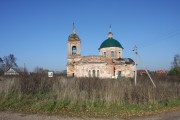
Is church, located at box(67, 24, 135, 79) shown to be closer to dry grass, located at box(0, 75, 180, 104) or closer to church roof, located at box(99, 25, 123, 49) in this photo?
church roof, located at box(99, 25, 123, 49)

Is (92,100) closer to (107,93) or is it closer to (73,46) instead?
(107,93)

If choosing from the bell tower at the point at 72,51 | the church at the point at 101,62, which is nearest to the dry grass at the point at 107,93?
the church at the point at 101,62

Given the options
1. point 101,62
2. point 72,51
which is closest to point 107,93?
point 101,62

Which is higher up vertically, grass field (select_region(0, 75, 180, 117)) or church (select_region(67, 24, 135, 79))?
church (select_region(67, 24, 135, 79))

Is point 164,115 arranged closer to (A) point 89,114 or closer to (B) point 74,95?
(A) point 89,114

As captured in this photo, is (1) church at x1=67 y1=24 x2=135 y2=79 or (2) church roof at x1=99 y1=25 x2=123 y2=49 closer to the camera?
(1) church at x1=67 y1=24 x2=135 y2=79

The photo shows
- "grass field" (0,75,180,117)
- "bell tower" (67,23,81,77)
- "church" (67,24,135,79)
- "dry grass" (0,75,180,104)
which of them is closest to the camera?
"grass field" (0,75,180,117)

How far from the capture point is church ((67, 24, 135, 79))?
1415 inches

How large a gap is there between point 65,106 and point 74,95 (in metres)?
1.30

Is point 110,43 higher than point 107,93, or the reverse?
point 110,43

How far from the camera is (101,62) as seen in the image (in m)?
35.8

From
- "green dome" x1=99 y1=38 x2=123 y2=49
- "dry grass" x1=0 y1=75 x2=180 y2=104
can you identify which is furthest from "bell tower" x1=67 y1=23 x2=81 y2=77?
"dry grass" x1=0 y1=75 x2=180 y2=104

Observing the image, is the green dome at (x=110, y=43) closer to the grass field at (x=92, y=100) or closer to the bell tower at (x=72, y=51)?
the bell tower at (x=72, y=51)

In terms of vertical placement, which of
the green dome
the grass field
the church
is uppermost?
the green dome
